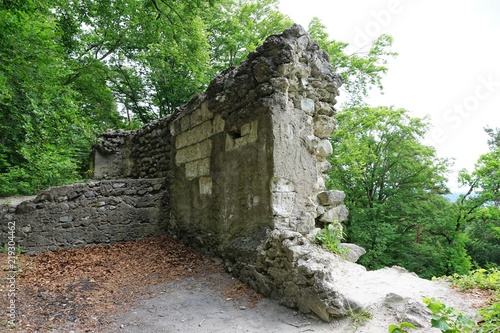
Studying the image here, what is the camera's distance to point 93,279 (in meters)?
3.96

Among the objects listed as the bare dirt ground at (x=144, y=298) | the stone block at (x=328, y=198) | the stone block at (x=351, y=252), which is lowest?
the bare dirt ground at (x=144, y=298)

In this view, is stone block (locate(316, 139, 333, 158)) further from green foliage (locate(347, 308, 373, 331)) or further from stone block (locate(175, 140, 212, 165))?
green foliage (locate(347, 308, 373, 331))

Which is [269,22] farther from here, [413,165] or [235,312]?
[235,312]

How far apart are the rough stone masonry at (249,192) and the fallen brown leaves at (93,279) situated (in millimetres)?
304

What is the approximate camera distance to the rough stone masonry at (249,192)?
3223mm

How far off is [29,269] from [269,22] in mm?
13537

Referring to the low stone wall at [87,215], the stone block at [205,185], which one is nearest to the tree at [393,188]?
the stone block at [205,185]

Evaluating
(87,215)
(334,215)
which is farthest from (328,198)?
(87,215)

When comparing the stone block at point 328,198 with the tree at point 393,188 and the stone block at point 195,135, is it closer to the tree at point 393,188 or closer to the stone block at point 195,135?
the stone block at point 195,135

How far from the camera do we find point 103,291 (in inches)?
143

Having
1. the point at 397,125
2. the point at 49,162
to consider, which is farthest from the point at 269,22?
the point at 49,162

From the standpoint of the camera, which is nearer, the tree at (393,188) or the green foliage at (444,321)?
the green foliage at (444,321)

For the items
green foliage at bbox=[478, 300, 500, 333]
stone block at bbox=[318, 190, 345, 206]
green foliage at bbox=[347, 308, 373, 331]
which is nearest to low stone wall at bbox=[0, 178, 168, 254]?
stone block at bbox=[318, 190, 345, 206]

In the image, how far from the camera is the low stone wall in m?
4.79
